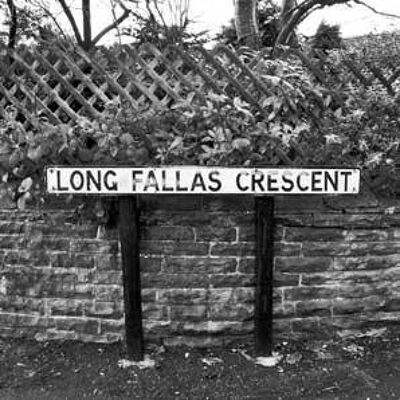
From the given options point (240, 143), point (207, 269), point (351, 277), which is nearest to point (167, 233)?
point (207, 269)

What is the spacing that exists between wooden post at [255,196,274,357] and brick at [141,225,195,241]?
425 millimetres

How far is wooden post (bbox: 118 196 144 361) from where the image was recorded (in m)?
2.70

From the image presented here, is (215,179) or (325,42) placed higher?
(325,42)

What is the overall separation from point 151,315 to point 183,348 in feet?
0.93

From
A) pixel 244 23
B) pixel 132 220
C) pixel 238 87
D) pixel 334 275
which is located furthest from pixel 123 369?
pixel 244 23

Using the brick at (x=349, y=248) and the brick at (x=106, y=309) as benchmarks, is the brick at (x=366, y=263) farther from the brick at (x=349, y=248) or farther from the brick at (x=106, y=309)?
the brick at (x=106, y=309)

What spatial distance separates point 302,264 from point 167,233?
2.77 ft

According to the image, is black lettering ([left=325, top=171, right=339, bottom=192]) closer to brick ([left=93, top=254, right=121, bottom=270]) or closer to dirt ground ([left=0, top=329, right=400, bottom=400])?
dirt ground ([left=0, top=329, right=400, bottom=400])

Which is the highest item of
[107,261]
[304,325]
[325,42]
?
[325,42]

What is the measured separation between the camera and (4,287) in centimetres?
310

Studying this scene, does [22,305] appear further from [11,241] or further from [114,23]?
[114,23]

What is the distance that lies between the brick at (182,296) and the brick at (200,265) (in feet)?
0.39

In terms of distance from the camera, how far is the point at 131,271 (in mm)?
2750

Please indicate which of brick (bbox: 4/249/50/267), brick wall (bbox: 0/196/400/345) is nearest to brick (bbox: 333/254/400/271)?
brick wall (bbox: 0/196/400/345)
